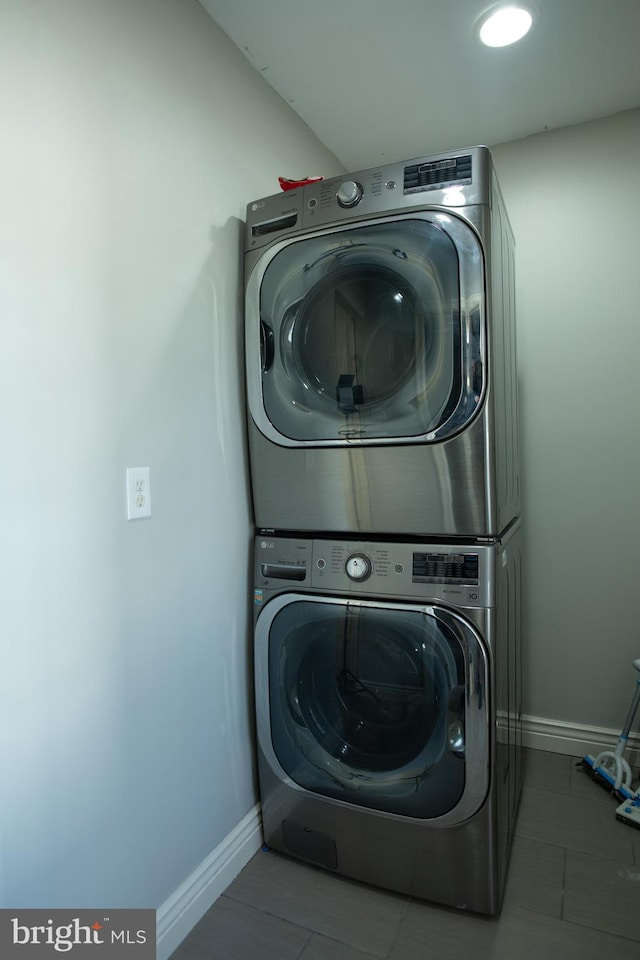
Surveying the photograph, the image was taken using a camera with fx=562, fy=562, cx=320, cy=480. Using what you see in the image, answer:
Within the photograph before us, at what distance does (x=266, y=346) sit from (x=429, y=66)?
107cm

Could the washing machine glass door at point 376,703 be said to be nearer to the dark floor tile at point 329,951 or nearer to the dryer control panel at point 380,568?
the dryer control panel at point 380,568

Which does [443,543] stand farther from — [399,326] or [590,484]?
[590,484]

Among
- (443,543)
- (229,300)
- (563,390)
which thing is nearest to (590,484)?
(563,390)

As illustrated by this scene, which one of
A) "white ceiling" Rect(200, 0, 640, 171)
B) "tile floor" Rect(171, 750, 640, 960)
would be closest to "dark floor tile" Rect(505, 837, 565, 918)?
"tile floor" Rect(171, 750, 640, 960)

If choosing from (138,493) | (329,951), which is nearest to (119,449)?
(138,493)

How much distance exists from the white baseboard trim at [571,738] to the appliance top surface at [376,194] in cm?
195

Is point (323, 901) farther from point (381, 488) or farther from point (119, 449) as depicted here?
point (119, 449)

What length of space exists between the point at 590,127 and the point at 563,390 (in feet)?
3.24

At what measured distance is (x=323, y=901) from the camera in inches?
58.4

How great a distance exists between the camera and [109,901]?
→ 1.18m

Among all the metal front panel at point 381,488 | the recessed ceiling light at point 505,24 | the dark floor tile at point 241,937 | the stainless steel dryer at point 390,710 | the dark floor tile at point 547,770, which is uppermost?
the recessed ceiling light at point 505,24

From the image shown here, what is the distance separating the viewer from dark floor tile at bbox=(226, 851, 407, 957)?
1.38 m

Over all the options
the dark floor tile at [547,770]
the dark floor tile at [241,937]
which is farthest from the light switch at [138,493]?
the dark floor tile at [547,770]

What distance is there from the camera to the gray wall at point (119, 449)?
3.33 ft
